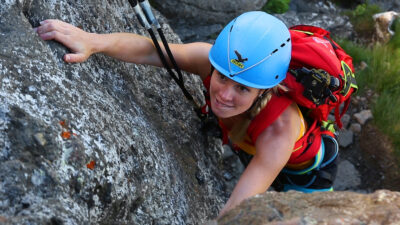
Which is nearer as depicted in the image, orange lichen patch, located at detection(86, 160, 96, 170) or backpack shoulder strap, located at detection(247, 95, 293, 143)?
orange lichen patch, located at detection(86, 160, 96, 170)

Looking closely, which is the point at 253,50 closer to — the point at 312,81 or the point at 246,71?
the point at 246,71

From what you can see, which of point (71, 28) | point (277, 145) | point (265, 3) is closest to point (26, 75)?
point (71, 28)

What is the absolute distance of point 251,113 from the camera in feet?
10.9

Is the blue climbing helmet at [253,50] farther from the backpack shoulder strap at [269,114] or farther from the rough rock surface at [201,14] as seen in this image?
the rough rock surface at [201,14]

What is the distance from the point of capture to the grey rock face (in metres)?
2.13

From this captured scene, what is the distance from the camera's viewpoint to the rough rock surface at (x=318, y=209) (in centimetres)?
190

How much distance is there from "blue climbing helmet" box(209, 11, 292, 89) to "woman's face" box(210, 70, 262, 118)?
0.08m

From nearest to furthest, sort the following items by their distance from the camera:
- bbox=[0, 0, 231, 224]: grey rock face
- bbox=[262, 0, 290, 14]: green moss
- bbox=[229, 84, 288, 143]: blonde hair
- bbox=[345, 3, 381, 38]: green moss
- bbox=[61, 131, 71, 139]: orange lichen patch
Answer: bbox=[0, 0, 231, 224]: grey rock face < bbox=[61, 131, 71, 139]: orange lichen patch < bbox=[229, 84, 288, 143]: blonde hair < bbox=[262, 0, 290, 14]: green moss < bbox=[345, 3, 381, 38]: green moss

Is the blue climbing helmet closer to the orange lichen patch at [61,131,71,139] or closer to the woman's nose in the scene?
the woman's nose

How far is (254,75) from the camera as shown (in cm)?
313

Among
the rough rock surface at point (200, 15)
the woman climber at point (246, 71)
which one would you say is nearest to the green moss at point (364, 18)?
the rough rock surface at point (200, 15)

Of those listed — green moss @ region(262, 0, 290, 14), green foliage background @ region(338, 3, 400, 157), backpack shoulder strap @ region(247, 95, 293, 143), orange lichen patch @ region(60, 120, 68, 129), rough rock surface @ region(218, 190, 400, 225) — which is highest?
orange lichen patch @ region(60, 120, 68, 129)

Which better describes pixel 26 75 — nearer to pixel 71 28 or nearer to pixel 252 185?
pixel 71 28

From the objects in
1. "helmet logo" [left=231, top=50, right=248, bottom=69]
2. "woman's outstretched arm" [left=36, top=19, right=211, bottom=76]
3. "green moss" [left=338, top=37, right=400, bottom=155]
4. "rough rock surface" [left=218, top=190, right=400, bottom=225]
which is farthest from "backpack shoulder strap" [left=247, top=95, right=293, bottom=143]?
"green moss" [left=338, top=37, right=400, bottom=155]
